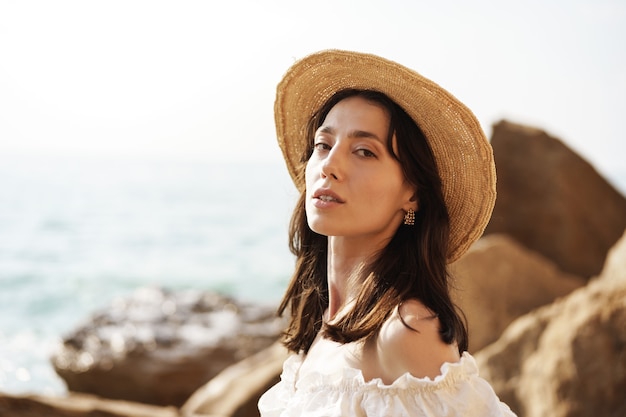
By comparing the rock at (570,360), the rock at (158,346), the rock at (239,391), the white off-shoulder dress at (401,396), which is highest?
the white off-shoulder dress at (401,396)

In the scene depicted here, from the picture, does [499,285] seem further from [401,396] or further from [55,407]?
[401,396]

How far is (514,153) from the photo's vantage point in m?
8.12

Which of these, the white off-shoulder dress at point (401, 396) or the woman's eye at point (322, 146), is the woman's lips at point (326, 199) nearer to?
the woman's eye at point (322, 146)

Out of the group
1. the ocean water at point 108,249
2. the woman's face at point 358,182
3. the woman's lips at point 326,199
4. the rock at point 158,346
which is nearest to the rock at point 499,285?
the ocean water at point 108,249

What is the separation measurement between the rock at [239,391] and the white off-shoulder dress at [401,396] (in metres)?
2.51

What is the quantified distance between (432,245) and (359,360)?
0.44 metres

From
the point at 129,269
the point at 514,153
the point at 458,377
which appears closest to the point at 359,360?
the point at 458,377

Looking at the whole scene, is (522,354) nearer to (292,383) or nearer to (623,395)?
(623,395)

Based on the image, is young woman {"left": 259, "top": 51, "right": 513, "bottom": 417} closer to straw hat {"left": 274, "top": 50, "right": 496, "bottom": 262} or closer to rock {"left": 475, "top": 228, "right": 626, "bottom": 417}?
straw hat {"left": 274, "top": 50, "right": 496, "bottom": 262}

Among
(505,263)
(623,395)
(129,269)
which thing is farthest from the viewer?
(129,269)

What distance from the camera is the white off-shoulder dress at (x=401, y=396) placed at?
1.95 meters

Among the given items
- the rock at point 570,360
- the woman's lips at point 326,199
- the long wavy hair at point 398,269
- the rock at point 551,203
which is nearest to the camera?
the long wavy hair at point 398,269

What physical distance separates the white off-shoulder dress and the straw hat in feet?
1.64

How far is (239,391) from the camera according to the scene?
4.78 m
